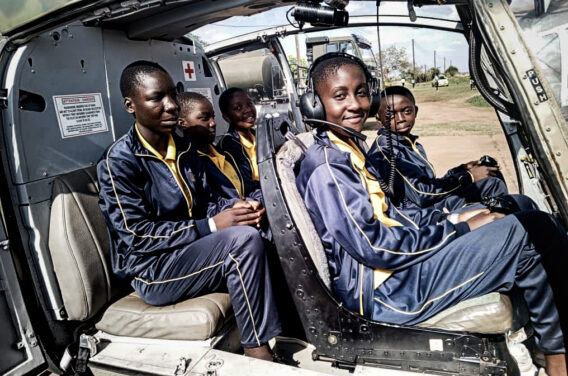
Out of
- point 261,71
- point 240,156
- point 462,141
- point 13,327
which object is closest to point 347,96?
point 240,156

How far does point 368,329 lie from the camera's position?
1397 millimetres

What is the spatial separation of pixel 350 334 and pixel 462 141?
866 centimetres

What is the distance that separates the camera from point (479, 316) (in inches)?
51.8

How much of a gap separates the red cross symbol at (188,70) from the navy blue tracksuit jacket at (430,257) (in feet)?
6.95

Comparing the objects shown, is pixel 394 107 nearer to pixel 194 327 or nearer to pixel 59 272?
pixel 194 327

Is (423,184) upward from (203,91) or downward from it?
downward

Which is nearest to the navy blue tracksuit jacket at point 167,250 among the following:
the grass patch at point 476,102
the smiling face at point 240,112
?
the smiling face at point 240,112

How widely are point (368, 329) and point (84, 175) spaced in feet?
5.12

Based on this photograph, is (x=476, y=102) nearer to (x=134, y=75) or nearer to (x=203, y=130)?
(x=203, y=130)

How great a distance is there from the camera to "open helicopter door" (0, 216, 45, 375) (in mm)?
1602

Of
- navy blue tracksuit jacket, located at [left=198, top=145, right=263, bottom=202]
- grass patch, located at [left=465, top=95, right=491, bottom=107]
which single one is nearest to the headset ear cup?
navy blue tracksuit jacket, located at [left=198, top=145, right=263, bottom=202]

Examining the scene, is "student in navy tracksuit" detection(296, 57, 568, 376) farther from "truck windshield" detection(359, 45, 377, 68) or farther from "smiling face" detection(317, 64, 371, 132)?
"truck windshield" detection(359, 45, 377, 68)

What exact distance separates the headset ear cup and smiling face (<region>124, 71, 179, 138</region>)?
0.77 meters

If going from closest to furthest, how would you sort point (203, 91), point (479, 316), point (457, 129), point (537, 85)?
point (537, 85) < point (479, 316) < point (203, 91) < point (457, 129)
